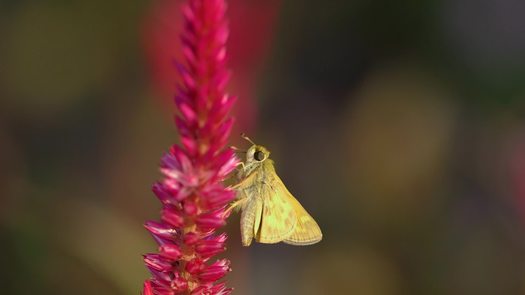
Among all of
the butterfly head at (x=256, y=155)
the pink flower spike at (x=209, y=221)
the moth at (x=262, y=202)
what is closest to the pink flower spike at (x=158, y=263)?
the pink flower spike at (x=209, y=221)

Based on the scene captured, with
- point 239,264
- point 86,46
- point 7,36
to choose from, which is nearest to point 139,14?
point 86,46

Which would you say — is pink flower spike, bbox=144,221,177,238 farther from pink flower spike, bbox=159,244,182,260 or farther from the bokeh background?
the bokeh background

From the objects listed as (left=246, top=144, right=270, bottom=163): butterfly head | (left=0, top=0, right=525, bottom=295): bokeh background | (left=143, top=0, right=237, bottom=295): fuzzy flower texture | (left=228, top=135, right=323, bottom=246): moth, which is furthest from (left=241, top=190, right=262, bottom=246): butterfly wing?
(left=0, top=0, right=525, bottom=295): bokeh background

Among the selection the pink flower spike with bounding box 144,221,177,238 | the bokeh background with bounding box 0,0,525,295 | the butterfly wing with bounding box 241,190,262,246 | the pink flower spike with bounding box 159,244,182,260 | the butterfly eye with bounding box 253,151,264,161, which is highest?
the bokeh background with bounding box 0,0,525,295

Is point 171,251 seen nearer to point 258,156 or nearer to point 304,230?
point 258,156

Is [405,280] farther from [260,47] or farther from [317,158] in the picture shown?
[260,47]

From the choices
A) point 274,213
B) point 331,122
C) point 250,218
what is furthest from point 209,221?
point 331,122
